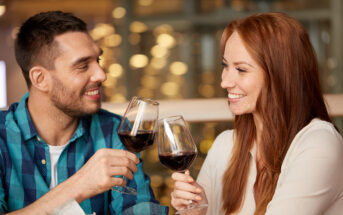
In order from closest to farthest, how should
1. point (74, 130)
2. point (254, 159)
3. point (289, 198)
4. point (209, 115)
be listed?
point (289, 198)
point (254, 159)
point (74, 130)
point (209, 115)

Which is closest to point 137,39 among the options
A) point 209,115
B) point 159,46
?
point 159,46

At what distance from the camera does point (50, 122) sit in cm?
174

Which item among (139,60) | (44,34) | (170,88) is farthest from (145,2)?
(44,34)

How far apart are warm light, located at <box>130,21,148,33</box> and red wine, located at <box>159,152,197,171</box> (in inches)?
236

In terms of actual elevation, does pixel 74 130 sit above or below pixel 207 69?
above

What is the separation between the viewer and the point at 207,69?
7141mm

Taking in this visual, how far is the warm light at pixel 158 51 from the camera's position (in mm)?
7344

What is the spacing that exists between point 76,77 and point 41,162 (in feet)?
1.11

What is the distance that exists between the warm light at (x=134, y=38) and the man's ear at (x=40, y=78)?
5.42m

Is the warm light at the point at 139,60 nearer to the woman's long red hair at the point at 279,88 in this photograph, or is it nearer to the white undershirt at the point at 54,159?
the white undershirt at the point at 54,159

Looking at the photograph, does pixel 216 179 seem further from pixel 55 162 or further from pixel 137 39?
pixel 137 39

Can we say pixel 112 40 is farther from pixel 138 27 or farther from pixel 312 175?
pixel 312 175

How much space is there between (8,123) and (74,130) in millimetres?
245

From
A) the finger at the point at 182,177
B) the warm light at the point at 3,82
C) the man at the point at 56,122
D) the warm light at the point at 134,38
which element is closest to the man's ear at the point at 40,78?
the man at the point at 56,122
